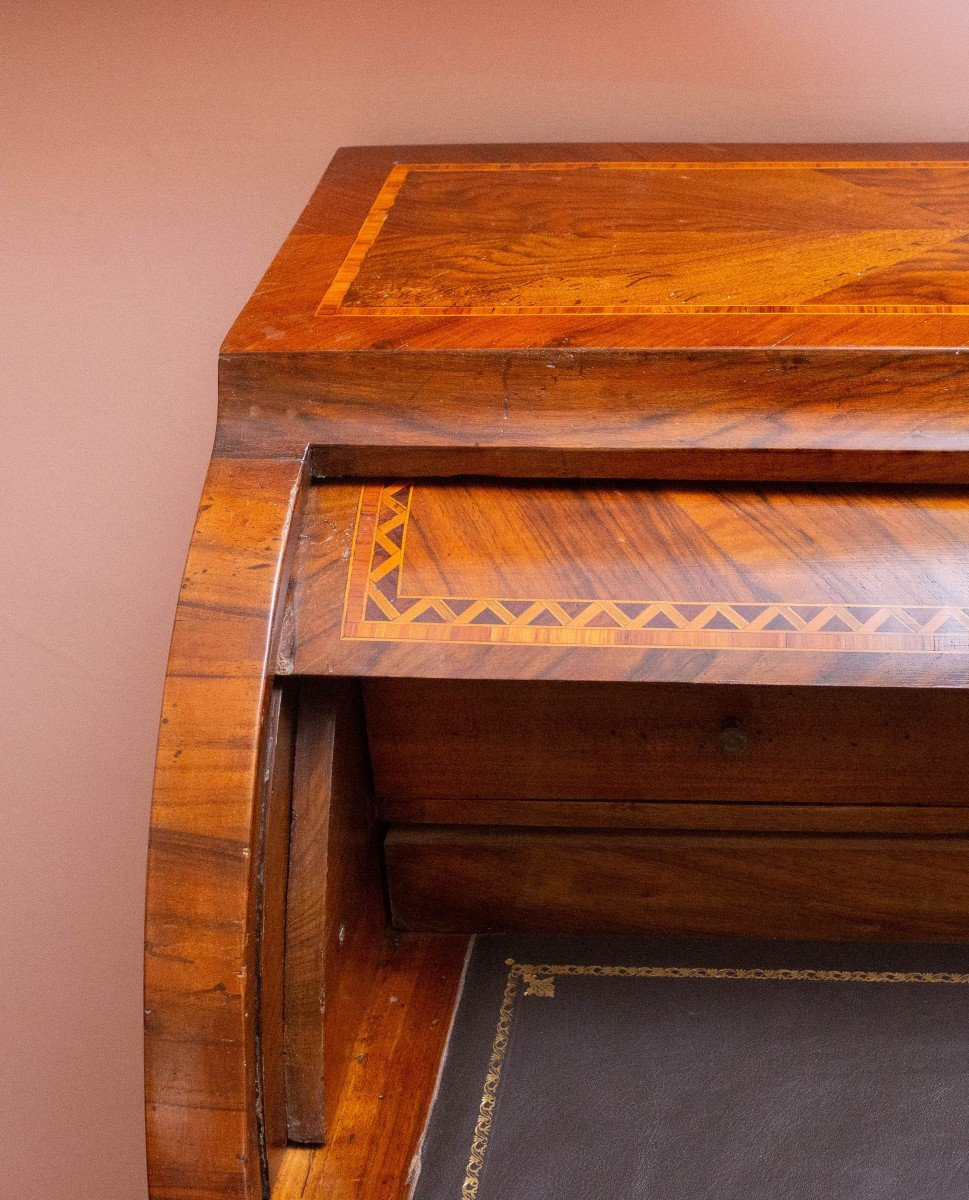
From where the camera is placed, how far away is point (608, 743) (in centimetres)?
100

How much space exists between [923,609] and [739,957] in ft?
1.47

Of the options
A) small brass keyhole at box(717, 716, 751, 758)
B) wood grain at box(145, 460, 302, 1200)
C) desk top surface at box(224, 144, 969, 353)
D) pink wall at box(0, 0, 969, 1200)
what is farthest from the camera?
pink wall at box(0, 0, 969, 1200)

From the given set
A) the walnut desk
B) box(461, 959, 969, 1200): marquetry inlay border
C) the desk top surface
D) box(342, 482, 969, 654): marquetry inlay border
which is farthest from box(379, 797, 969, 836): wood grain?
the desk top surface

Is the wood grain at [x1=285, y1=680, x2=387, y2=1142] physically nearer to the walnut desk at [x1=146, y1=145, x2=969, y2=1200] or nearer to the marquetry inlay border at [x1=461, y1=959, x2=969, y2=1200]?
the walnut desk at [x1=146, y1=145, x2=969, y2=1200]

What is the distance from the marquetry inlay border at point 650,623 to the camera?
0.75 m

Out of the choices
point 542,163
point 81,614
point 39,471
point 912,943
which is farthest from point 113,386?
point 912,943

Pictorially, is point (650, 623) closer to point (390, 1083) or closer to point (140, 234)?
point (390, 1083)

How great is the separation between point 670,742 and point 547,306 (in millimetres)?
393

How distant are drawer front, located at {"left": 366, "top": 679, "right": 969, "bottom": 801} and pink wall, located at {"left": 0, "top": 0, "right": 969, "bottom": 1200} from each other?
63 cm

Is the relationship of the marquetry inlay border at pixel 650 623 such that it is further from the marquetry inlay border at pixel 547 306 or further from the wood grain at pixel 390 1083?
the wood grain at pixel 390 1083

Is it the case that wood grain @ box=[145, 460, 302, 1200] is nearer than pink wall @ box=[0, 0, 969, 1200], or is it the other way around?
wood grain @ box=[145, 460, 302, 1200]

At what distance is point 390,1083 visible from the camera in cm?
93

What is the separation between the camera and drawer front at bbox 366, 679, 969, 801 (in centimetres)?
98

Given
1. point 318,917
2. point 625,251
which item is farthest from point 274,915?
point 625,251
